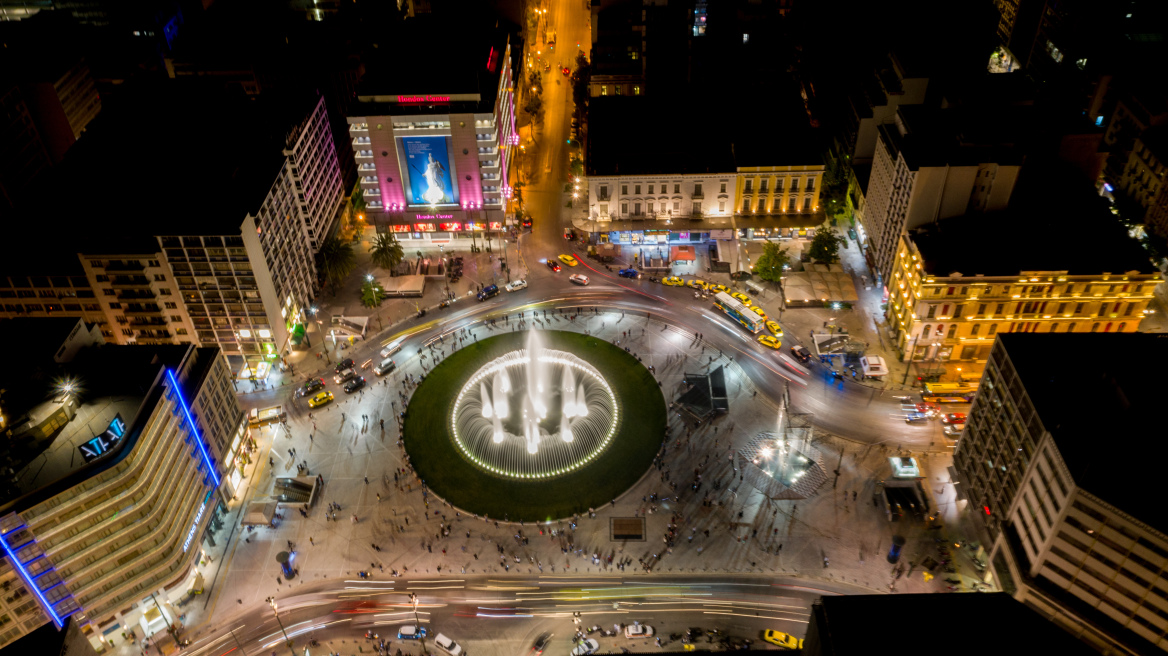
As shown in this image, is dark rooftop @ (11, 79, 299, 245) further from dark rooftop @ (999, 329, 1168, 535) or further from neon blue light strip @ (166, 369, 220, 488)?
dark rooftop @ (999, 329, 1168, 535)

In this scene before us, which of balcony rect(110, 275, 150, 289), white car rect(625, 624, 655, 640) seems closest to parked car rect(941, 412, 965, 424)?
white car rect(625, 624, 655, 640)

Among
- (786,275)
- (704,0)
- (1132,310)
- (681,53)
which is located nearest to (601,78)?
(681,53)

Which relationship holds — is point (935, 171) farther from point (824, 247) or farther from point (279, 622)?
point (279, 622)

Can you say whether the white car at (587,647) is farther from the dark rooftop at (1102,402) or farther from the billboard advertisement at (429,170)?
the billboard advertisement at (429,170)

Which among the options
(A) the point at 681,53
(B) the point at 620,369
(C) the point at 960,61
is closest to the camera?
(B) the point at 620,369

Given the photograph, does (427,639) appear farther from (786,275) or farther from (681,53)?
(681,53)

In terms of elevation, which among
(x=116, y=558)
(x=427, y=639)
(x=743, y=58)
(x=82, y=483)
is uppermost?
(x=743, y=58)

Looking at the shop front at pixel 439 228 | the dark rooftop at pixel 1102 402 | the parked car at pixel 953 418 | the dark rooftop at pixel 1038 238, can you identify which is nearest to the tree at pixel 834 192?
the dark rooftop at pixel 1038 238
